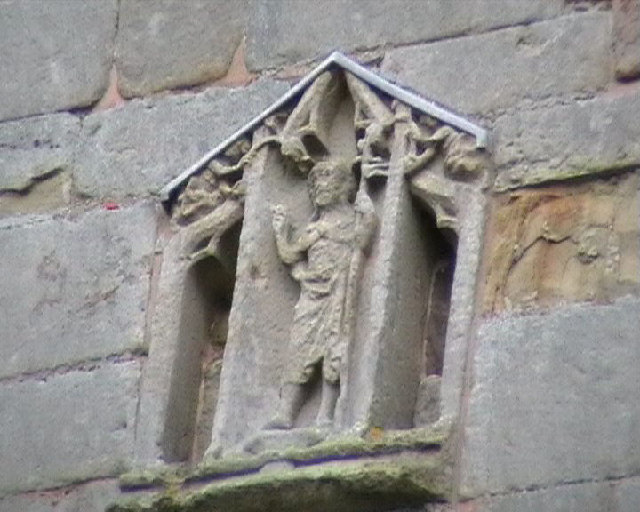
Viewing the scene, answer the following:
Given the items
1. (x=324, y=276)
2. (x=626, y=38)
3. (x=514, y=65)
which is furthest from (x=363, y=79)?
(x=626, y=38)

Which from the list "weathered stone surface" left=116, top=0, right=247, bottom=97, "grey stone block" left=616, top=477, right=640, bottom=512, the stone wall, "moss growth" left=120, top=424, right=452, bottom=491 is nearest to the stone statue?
"moss growth" left=120, top=424, right=452, bottom=491

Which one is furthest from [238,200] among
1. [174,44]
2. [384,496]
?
[384,496]

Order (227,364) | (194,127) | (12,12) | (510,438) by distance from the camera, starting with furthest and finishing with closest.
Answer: (12,12)
(194,127)
(227,364)
(510,438)

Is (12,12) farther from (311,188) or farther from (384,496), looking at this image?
(384,496)

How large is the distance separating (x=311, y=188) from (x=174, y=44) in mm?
626

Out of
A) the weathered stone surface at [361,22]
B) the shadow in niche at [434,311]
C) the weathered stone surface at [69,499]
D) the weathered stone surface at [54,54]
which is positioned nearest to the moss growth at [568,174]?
the shadow in niche at [434,311]

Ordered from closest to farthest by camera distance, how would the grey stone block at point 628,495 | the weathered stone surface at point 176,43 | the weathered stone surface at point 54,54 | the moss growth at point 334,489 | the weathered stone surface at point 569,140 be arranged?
the grey stone block at point 628,495, the moss growth at point 334,489, the weathered stone surface at point 569,140, the weathered stone surface at point 176,43, the weathered stone surface at point 54,54

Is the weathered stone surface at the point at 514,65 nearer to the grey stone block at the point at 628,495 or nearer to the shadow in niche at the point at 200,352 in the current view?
the shadow in niche at the point at 200,352

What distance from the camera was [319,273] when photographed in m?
5.03

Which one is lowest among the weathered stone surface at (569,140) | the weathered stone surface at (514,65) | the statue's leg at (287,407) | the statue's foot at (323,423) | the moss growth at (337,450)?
the moss growth at (337,450)

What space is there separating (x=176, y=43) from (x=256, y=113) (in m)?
0.33

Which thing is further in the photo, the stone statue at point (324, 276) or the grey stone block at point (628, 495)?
the stone statue at point (324, 276)

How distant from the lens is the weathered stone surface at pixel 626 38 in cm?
498

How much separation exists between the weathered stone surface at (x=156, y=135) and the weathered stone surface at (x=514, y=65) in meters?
0.37
